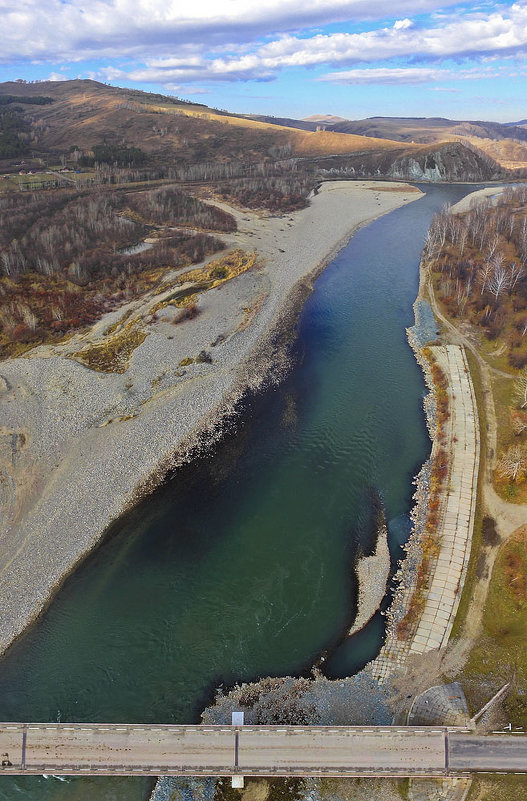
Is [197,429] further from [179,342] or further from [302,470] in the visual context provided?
[179,342]

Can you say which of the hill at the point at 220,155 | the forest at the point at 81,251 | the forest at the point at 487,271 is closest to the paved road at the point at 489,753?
the forest at the point at 487,271

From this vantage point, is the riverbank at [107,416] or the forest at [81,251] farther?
the forest at [81,251]

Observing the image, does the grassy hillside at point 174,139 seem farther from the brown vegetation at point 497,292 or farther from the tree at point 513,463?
the tree at point 513,463

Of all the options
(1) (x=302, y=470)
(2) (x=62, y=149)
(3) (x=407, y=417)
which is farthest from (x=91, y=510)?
(2) (x=62, y=149)

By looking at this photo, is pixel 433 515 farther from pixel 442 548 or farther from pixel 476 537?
pixel 476 537

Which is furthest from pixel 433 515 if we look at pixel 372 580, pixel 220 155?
pixel 220 155

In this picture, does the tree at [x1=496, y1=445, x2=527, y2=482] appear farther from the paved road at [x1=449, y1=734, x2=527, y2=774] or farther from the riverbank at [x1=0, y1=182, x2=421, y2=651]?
the riverbank at [x1=0, y1=182, x2=421, y2=651]
